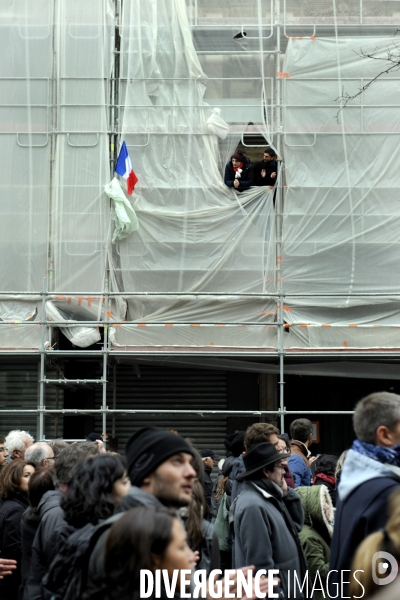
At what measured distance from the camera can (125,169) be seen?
42.7 feet

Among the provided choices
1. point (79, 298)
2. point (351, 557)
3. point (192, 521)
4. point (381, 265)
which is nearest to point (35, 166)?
point (79, 298)

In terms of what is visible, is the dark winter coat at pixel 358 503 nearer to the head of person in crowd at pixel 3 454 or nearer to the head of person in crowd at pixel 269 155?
the head of person in crowd at pixel 3 454

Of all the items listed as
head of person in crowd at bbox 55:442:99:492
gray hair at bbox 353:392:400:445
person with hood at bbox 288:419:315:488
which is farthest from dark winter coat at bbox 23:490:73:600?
person with hood at bbox 288:419:315:488

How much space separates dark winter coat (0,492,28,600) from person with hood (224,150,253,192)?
745 centimetres

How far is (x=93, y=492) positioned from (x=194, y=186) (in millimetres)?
9379

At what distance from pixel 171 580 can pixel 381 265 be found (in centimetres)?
1053

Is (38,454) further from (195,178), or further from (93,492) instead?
(195,178)

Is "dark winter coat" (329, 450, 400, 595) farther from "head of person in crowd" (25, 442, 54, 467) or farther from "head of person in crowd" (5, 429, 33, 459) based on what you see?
"head of person in crowd" (5, 429, 33, 459)

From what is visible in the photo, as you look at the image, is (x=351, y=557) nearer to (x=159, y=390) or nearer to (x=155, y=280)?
(x=155, y=280)

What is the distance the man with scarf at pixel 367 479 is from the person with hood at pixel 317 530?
1.85 meters

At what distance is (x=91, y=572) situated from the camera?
3184 mm

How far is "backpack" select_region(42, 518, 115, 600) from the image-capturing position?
3307mm

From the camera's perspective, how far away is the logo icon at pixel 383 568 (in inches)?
110

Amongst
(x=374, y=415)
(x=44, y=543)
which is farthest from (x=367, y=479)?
(x=44, y=543)
